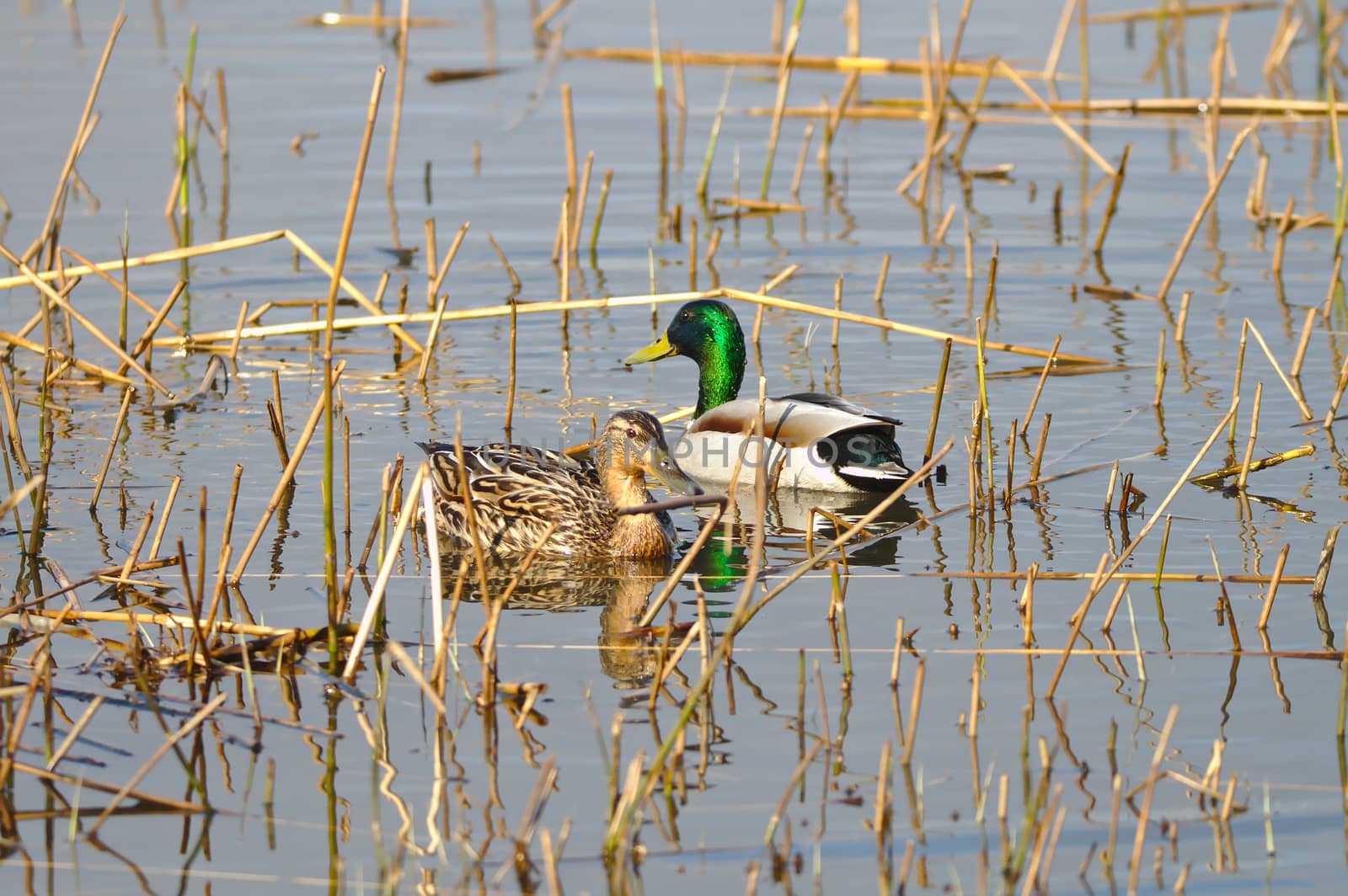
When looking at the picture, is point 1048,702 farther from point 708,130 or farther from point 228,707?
point 708,130

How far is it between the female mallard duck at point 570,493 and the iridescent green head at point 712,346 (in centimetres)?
153

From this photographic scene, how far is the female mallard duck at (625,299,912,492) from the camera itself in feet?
27.2

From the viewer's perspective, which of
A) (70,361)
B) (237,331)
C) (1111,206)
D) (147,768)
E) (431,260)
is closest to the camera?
(147,768)

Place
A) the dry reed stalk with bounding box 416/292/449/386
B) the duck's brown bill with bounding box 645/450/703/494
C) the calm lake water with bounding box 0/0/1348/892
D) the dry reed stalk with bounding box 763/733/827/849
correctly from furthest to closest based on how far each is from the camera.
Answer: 1. the dry reed stalk with bounding box 416/292/449/386
2. the duck's brown bill with bounding box 645/450/703/494
3. the calm lake water with bounding box 0/0/1348/892
4. the dry reed stalk with bounding box 763/733/827/849

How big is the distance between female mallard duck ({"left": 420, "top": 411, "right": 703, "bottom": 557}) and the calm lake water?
0.28 m

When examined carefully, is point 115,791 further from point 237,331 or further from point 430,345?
point 237,331

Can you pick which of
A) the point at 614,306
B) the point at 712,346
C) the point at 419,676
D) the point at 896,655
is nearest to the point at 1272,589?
the point at 896,655

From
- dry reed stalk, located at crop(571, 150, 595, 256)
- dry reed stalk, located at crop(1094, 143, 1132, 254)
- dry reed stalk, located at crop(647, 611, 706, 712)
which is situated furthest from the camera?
dry reed stalk, located at crop(1094, 143, 1132, 254)

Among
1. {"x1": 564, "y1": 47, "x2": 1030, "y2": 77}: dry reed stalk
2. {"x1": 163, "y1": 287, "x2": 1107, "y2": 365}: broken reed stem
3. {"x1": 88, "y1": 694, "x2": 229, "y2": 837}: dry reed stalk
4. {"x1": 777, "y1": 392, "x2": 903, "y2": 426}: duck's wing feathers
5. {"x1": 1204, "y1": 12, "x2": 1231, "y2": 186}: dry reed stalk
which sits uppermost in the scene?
{"x1": 564, "y1": 47, "x2": 1030, "y2": 77}: dry reed stalk

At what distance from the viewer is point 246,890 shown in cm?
441

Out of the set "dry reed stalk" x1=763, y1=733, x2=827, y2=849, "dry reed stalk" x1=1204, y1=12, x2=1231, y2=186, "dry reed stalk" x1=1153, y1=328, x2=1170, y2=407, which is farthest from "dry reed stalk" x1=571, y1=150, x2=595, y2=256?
"dry reed stalk" x1=763, y1=733, x2=827, y2=849

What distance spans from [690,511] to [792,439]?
0.60 meters

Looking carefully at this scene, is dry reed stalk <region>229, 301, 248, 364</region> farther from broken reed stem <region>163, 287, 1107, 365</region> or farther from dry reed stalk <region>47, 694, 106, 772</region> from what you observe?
dry reed stalk <region>47, 694, 106, 772</region>

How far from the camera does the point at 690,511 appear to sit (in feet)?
27.4
